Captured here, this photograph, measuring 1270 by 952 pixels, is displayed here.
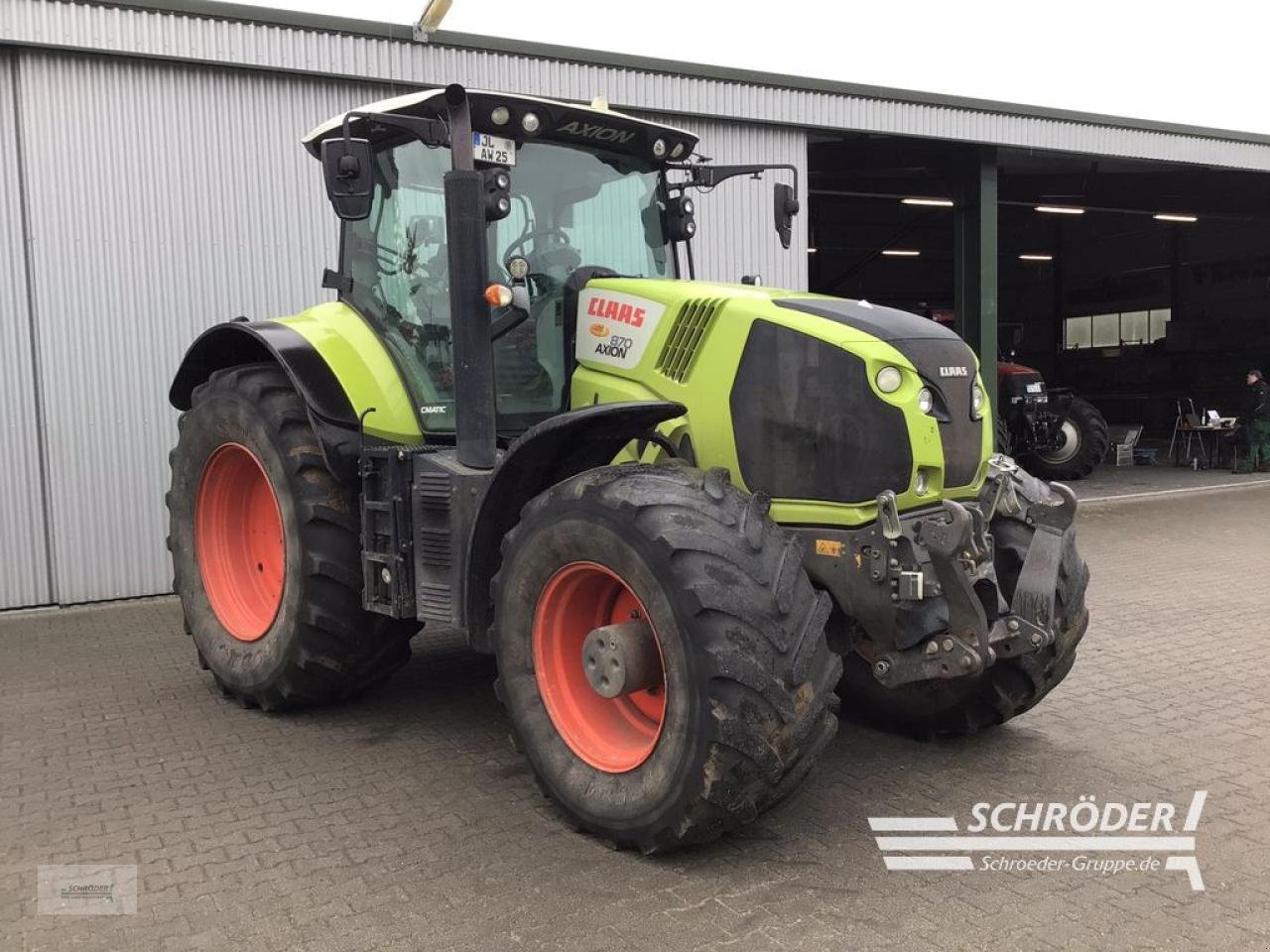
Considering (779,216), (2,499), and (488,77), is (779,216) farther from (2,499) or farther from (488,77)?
(2,499)

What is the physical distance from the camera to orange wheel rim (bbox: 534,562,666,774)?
3.92 metres

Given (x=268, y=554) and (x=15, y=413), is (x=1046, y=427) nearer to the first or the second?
(x=268, y=554)

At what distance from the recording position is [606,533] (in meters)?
3.66

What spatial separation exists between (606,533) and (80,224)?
618cm

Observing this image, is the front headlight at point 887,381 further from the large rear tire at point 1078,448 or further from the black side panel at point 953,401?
the large rear tire at point 1078,448

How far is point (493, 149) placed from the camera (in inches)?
181

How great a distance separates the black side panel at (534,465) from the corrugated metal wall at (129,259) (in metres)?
5.04

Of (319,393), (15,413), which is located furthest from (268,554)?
(15,413)

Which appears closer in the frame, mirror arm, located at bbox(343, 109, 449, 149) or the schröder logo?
the schröder logo

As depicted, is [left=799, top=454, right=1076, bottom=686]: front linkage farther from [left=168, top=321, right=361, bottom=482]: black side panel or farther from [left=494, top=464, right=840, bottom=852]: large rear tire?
[left=168, top=321, right=361, bottom=482]: black side panel

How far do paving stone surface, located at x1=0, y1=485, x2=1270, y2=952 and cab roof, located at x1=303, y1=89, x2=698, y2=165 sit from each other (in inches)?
105

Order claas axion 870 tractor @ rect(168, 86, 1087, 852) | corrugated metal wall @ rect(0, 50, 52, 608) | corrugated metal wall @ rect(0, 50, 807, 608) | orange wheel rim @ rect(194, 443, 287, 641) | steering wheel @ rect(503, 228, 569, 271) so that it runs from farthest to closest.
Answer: corrugated metal wall @ rect(0, 50, 807, 608)
corrugated metal wall @ rect(0, 50, 52, 608)
orange wheel rim @ rect(194, 443, 287, 641)
steering wheel @ rect(503, 228, 569, 271)
claas axion 870 tractor @ rect(168, 86, 1087, 852)

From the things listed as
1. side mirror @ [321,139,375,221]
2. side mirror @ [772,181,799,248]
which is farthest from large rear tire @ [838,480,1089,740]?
side mirror @ [321,139,375,221]

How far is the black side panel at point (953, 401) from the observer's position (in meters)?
3.97
